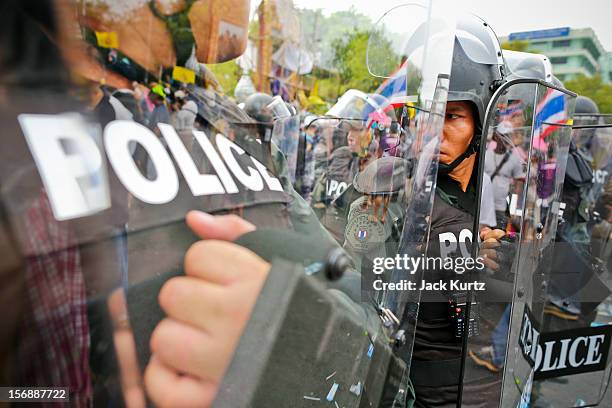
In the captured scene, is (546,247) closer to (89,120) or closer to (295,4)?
(295,4)

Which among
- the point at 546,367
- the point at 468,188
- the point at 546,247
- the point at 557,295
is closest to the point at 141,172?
the point at 468,188

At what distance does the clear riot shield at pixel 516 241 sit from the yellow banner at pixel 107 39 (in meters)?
1.21

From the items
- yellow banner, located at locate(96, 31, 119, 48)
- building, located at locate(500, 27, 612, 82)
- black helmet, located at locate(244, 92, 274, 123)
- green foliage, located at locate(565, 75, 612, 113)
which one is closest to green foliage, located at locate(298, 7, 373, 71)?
black helmet, located at locate(244, 92, 274, 123)

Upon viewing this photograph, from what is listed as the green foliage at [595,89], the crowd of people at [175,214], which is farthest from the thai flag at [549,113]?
the green foliage at [595,89]

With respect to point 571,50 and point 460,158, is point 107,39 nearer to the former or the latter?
point 460,158

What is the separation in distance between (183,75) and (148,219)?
0.23 m

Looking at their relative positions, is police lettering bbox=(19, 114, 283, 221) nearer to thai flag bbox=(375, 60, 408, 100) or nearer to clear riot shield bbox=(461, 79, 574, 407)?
thai flag bbox=(375, 60, 408, 100)

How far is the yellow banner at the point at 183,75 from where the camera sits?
693 millimetres

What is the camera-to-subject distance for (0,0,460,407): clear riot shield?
0.54 metres

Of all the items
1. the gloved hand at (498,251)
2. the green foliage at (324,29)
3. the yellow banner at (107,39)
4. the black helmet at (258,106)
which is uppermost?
the green foliage at (324,29)

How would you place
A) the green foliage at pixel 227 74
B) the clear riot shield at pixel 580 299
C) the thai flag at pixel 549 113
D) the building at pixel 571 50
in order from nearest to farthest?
the green foliage at pixel 227 74 → the thai flag at pixel 549 113 → the clear riot shield at pixel 580 299 → the building at pixel 571 50

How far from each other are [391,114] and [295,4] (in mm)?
336

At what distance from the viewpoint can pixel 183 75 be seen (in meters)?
0.71

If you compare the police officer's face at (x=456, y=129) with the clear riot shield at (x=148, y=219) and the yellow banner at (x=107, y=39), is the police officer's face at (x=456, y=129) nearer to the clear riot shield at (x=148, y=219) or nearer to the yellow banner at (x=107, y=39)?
the clear riot shield at (x=148, y=219)
